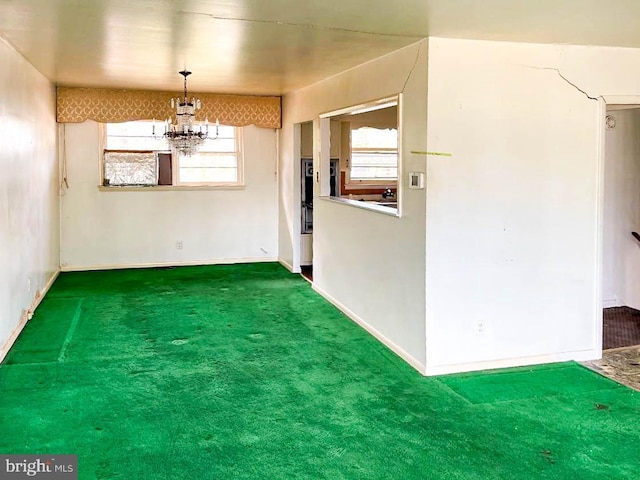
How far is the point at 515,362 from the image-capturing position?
4312 mm

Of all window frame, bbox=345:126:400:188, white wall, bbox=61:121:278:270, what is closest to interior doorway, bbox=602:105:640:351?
window frame, bbox=345:126:400:188

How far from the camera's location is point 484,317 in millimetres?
4238

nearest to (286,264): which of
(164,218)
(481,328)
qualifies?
(164,218)

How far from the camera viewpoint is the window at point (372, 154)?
887 centimetres

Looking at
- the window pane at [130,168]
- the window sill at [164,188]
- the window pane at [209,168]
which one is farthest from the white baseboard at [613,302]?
the window pane at [130,168]

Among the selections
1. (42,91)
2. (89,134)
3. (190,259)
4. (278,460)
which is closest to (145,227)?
(190,259)

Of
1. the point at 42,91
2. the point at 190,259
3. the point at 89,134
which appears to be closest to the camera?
the point at 42,91

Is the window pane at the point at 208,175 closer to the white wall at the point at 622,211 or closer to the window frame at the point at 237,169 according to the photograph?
the window frame at the point at 237,169

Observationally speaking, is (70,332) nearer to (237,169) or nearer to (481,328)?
(481,328)

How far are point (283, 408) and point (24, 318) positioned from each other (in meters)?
2.95

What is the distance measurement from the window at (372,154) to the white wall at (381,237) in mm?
1873

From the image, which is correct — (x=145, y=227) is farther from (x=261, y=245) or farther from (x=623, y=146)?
(x=623, y=146)

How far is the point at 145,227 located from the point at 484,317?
212 inches

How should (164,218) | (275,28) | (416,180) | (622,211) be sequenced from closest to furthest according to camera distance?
1. (275,28)
2. (416,180)
3. (622,211)
4. (164,218)
